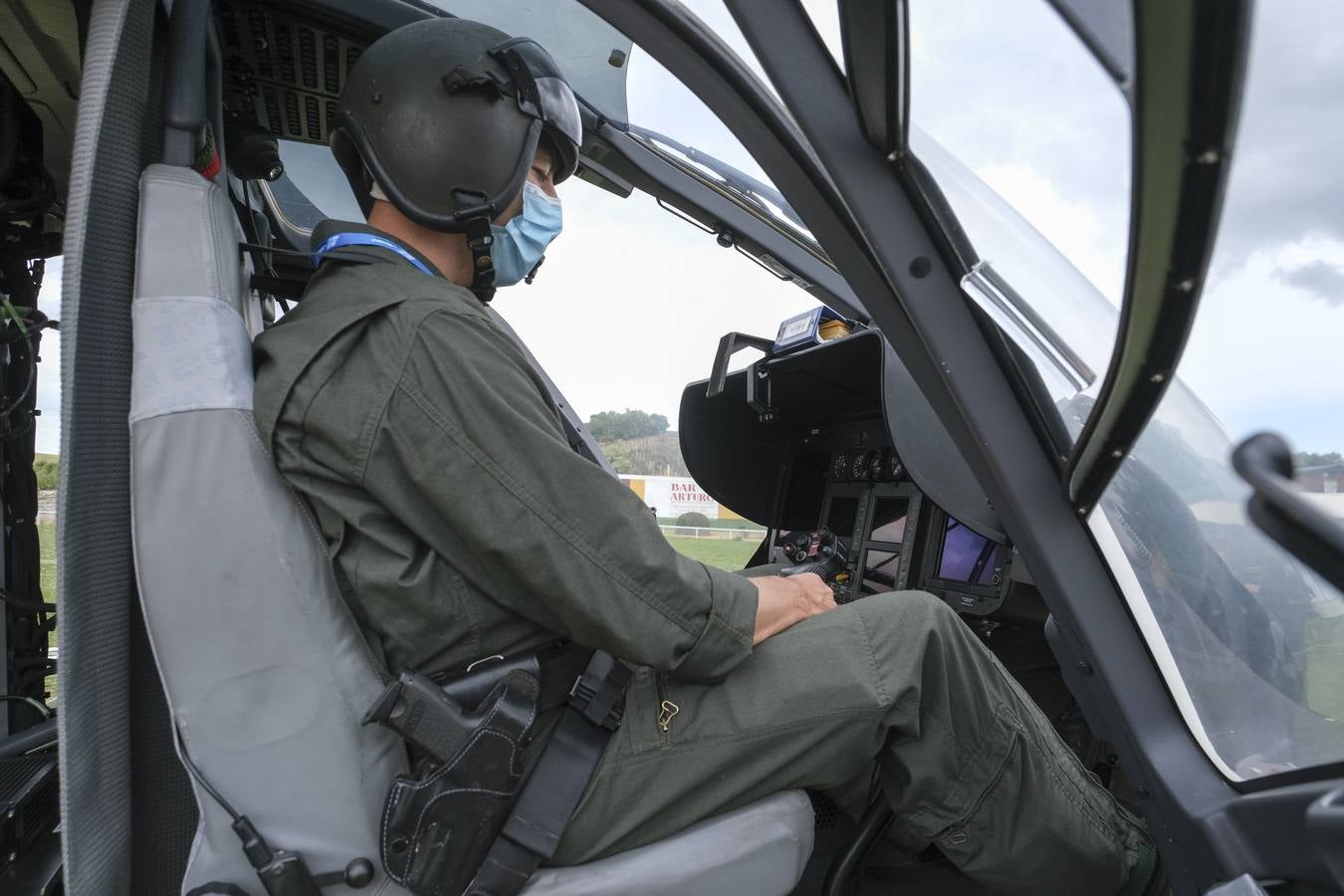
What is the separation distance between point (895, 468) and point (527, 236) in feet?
4.39

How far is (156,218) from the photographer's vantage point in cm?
103

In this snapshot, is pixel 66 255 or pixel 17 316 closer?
pixel 66 255

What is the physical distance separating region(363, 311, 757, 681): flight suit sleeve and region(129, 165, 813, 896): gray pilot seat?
0.49ft

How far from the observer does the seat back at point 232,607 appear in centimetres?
94

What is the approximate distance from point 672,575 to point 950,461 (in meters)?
0.91

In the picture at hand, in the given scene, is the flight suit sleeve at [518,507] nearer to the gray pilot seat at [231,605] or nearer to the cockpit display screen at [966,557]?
the gray pilot seat at [231,605]

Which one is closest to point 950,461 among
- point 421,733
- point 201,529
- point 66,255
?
point 421,733

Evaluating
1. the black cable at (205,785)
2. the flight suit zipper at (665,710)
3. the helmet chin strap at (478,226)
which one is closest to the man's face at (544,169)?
the helmet chin strap at (478,226)

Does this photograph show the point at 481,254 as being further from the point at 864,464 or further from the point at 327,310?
the point at 864,464

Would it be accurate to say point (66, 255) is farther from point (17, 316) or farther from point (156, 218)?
point (17, 316)

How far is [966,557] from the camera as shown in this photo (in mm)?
2025

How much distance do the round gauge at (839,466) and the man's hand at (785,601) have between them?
1.28 metres

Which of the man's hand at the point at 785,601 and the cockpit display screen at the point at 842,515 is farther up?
the man's hand at the point at 785,601

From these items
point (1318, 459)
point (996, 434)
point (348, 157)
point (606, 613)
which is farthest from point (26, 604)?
point (1318, 459)
